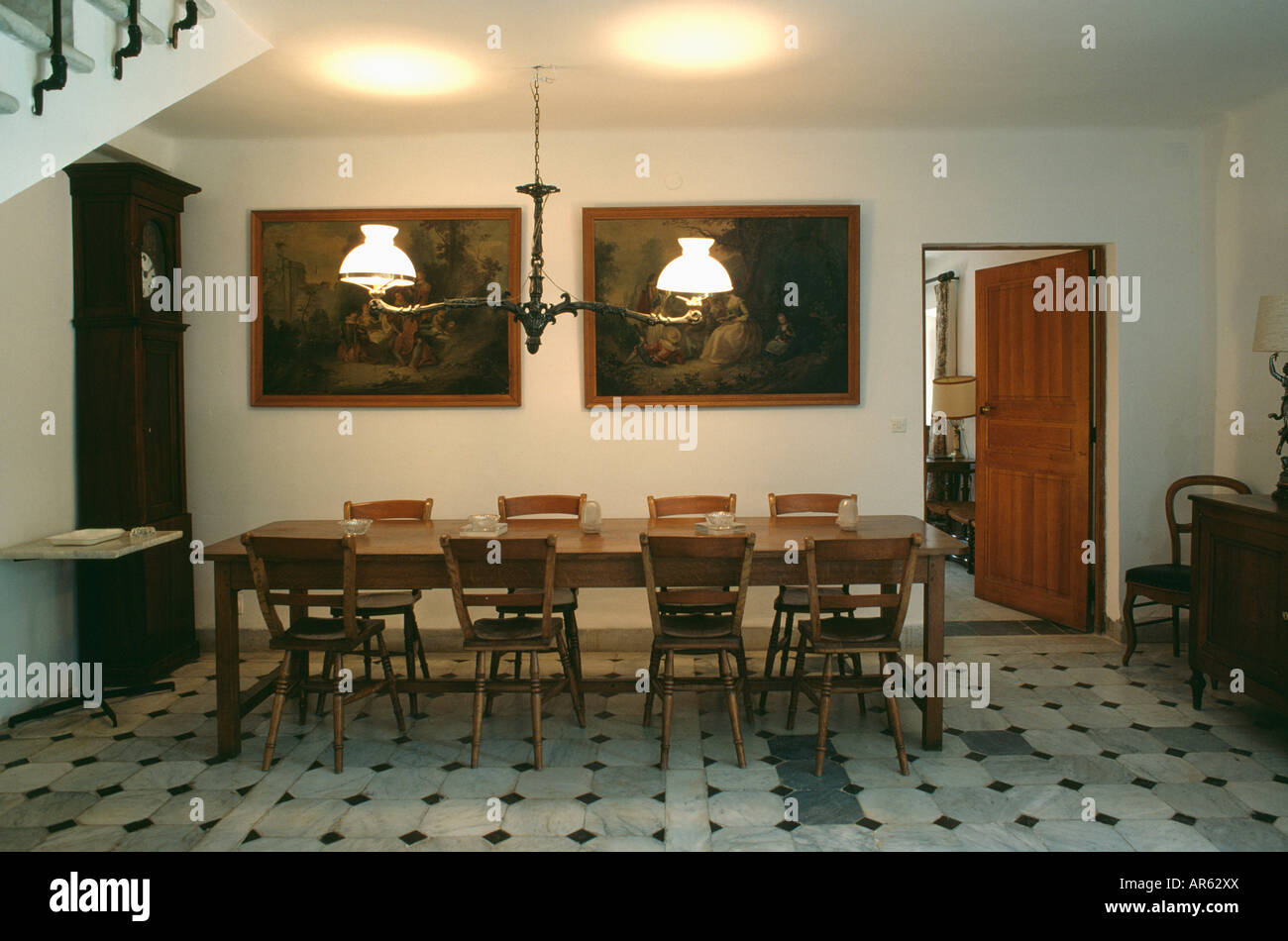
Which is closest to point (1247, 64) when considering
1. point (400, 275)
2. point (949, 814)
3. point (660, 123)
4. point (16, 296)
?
point (660, 123)

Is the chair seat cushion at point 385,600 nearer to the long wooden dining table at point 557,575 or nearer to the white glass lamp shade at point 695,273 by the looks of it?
the long wooden dining table at point 557,575

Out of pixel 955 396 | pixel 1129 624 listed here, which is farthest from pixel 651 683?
pixel 955 396

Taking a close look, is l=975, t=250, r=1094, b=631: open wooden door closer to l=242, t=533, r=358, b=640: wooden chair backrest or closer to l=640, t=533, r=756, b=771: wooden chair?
l=640, t=533, r=756, b=771: wooden chair

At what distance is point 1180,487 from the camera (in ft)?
17.3

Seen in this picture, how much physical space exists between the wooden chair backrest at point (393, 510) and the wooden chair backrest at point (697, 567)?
1422mm

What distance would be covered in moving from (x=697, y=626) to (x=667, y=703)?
368mm

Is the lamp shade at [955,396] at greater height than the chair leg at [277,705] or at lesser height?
greater

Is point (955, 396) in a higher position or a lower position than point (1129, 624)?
higher

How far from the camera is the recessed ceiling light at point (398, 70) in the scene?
4152 mm

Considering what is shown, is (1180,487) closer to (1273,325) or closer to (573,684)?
(1273,325)

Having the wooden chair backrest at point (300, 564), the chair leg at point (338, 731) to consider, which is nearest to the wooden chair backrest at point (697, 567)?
the wooden chair backrest at point (300, 564)

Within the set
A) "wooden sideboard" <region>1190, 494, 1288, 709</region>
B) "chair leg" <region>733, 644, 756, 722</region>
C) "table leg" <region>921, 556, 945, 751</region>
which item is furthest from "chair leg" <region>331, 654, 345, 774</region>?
"wooden sideboard" <region>1190, 494, 1288, 709</region>

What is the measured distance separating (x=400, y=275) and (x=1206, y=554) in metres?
3.88
